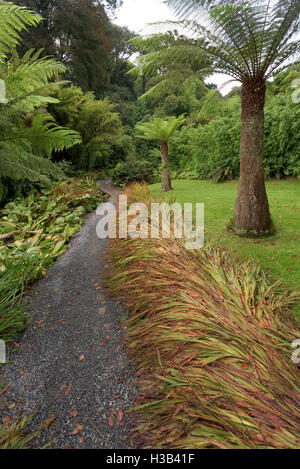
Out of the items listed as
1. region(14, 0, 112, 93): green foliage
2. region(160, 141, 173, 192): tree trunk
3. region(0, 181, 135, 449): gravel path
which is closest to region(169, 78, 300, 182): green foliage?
region(160, 141, 173, 192): tree trunk

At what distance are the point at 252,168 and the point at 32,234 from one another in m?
3.25

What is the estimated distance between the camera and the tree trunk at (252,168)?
8.97 ft

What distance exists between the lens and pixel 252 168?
2.90 m

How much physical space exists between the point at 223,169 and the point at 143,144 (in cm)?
765

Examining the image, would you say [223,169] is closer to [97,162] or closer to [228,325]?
[97,162]

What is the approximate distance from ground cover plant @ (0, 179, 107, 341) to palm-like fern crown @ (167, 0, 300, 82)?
9.94ft

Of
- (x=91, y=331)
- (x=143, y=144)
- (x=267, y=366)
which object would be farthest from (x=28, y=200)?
Answer: (x=143, y=144)

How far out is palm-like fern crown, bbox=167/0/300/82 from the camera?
90.3 inches

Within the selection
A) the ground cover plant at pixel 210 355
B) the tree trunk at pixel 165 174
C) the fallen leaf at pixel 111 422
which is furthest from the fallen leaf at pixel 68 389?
the tree trunk at pixel 165 174

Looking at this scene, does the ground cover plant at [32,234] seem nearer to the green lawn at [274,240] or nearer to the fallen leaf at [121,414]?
the fallen leaf at [121,414]

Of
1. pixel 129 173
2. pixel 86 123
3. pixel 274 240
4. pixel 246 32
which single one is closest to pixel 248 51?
pixel 246 32

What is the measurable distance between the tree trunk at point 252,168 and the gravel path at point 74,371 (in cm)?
199

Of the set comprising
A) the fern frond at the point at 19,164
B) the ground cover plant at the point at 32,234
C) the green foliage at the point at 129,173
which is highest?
the green foliage at the point at 129,173

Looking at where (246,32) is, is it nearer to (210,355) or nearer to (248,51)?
(248,51)
